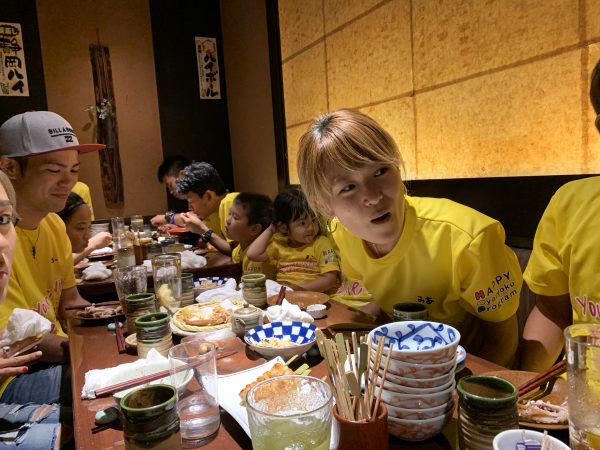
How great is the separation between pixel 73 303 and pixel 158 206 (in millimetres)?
4490

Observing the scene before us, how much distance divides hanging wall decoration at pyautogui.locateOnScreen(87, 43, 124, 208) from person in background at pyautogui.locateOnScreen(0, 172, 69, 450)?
5.08m

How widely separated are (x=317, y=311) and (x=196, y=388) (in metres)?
0.70

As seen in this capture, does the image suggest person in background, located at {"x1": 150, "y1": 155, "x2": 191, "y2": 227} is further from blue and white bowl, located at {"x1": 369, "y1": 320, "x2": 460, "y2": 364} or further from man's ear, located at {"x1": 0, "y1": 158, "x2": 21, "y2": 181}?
blue and white bowl, located at {"x1": 369, "y1": 320, "x2": 460, "y2": 364}

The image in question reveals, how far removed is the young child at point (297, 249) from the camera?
277 centimetres

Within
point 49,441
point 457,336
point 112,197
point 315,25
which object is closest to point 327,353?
point 457,336

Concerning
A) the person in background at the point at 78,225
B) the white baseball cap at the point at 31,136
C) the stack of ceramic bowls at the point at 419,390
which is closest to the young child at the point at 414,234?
the stack of ceramic bowls at the point at 419,390

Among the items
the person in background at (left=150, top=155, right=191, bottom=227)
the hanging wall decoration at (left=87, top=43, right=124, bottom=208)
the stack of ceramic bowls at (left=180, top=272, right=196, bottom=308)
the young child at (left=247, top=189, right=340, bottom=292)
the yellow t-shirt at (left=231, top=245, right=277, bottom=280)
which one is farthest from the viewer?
the hanging wall decoration at (left=87, top=43, right=124, bottom=208)

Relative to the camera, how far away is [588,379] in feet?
2.09

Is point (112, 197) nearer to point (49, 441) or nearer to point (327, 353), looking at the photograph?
point (49, 441)

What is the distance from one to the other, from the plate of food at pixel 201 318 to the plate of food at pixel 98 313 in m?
0.33

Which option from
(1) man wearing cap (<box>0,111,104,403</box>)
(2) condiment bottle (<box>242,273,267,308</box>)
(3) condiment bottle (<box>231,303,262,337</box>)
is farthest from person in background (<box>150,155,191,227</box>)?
(3) condiment bottle (<box>231,303,262,337</box>)

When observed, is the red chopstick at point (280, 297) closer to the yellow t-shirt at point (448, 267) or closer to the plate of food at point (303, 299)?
the plate of food at point (303, 299)

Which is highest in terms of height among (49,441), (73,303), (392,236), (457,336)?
(392,236)

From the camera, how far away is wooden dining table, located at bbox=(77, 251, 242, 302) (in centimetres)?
261
